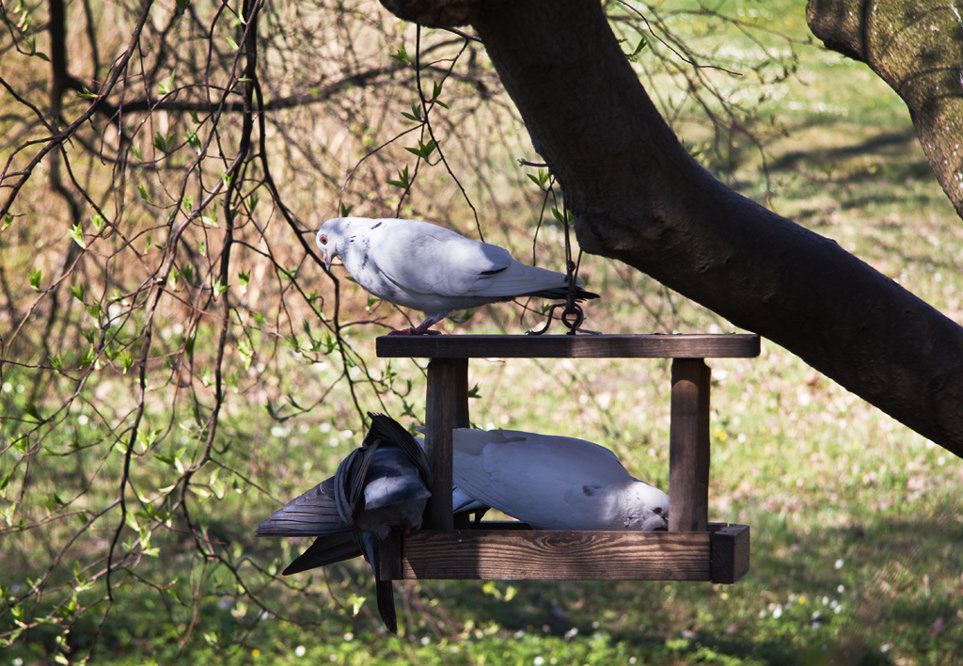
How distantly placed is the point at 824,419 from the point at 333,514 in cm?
540

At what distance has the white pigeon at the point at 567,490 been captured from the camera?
211cm

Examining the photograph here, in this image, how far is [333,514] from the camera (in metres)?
2.09

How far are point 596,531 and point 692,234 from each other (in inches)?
24.9

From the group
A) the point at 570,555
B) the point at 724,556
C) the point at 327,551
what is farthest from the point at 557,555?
the point at 327,551

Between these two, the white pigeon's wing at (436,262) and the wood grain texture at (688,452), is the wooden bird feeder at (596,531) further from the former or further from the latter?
the white pigeon's wing at (436,262)

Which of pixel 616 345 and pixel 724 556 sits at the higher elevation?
pixel 616 345

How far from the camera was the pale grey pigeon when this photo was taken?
2.00 metres

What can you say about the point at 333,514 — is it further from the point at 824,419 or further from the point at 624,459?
the point at 824,419

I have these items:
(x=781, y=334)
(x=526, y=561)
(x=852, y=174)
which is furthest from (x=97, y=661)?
(x=852, y=174)

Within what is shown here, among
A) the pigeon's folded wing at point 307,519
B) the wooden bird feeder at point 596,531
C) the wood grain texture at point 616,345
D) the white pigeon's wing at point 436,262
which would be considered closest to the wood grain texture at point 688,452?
the wooden bird feeder at point 596,531

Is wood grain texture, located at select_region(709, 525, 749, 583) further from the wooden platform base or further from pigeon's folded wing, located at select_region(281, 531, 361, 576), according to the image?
pigeon's folded wing, located at select_region(281, 531, 361, 576)

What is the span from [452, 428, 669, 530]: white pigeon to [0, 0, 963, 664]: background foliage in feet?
3.15

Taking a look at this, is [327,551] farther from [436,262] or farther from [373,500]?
[436,262]

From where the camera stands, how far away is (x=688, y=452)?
2.08 meters
